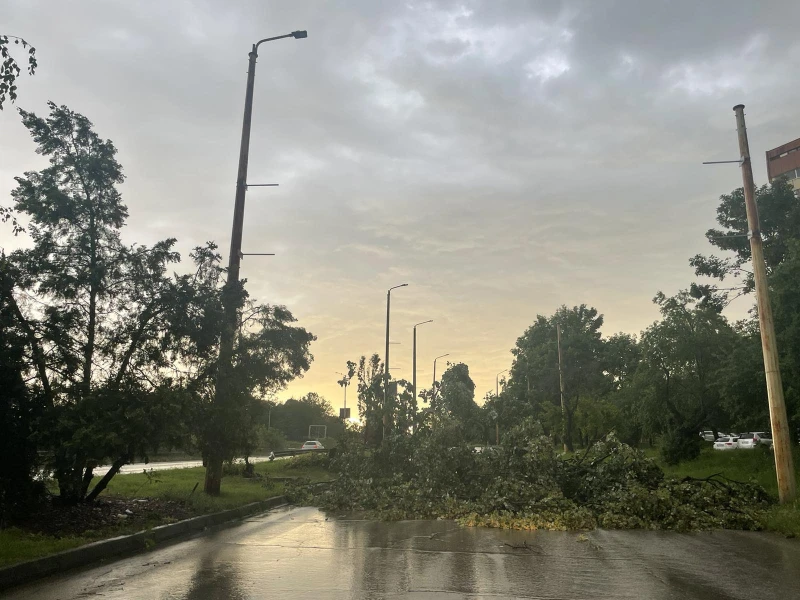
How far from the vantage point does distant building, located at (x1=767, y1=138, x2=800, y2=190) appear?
72.4 m

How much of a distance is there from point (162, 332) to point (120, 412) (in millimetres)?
2008

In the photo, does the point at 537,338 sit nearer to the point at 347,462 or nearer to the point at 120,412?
the point at 347,462

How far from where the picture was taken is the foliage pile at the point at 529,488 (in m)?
13.5

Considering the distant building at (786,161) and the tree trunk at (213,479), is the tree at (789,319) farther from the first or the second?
the distant building at (786,161)

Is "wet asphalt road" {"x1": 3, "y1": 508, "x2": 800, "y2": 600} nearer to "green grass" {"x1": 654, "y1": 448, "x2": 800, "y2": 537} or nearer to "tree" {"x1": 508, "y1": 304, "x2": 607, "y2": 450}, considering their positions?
"green grass" {"x1": 654, "y1": 448, "x2": 800, "y2": 537}

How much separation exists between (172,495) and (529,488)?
7979 mm

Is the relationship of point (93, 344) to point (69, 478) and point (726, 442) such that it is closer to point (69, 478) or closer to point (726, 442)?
point (69, 478)

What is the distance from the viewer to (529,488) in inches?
606

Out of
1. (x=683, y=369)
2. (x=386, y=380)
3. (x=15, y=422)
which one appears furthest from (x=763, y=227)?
(x=15, y=422)

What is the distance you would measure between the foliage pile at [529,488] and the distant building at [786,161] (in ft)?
221

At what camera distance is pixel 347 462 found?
19828 millimetres

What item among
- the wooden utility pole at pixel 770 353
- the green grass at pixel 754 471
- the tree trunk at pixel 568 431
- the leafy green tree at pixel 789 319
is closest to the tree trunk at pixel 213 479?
the green grass at pixel 754 471

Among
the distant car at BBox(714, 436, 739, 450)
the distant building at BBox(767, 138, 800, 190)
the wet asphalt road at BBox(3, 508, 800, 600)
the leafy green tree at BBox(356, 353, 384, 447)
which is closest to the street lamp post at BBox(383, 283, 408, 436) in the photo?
the leafy green tree at BBox(356, 353, 384, 447)

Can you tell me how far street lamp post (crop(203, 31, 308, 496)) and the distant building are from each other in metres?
69.5
